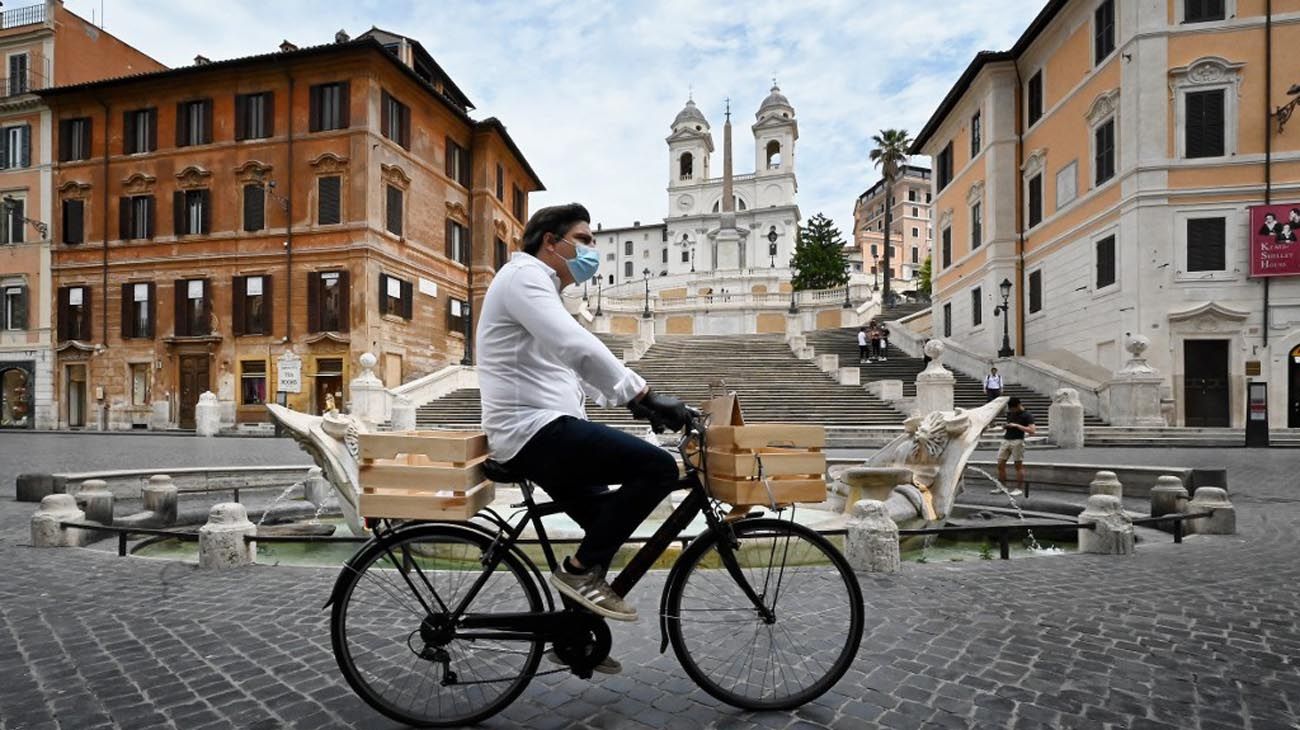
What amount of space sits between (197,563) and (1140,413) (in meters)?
21.2

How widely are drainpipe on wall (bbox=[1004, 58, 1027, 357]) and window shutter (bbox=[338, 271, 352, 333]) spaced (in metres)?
26.9

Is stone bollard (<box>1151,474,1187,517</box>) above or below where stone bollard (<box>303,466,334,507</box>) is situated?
above

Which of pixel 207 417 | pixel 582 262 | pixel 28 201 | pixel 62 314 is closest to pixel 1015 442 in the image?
pixel 582 262

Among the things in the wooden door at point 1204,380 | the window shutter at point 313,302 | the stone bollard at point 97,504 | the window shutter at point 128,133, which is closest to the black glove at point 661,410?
the stone bollard at point 97,504

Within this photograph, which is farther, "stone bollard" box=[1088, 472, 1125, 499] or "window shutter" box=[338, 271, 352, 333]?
"window shutter" box=[338, 271, 352, 333]

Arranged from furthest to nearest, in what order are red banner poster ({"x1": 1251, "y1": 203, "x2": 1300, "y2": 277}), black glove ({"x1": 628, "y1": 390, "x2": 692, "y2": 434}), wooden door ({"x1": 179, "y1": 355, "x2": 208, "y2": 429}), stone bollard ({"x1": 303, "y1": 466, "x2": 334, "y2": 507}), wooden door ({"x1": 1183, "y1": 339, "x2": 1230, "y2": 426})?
wooden door ({"x1": 179, "y1": 355, "x2": 208, "y2": 429}), wooden door ({"x1": 1183, "y1": 339, "x2": 1230, "y2": 426}), red banner poster ({"x1": 1251, "y1": 203, "x2": 1300, "y2": 277}), stone bollard ({"x1": 303, "y1": 466, "x2": 334, "y2": 507}), black glove ({"x1": 628, "y1": 390, "x2": 692, "y2": 434})

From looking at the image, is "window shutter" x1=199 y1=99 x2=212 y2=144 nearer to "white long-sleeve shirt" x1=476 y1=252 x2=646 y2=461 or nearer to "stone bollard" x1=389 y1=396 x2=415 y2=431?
"stone bollard" x1=389 y1=396 x2=415 y2=431

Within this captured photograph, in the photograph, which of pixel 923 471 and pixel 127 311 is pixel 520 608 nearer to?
pixel 923 471

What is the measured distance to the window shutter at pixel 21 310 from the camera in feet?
104

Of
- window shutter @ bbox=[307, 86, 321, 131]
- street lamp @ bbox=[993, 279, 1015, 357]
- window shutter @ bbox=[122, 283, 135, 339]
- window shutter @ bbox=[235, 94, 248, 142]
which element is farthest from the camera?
window shutter @ bbox=[122, 283, 135, 339]

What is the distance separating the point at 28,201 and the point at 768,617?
136 ft

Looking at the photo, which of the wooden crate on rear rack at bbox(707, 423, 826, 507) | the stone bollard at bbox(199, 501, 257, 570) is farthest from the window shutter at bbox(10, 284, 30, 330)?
the wooden crate on rear rack at bbox(707, 423, 826, 507)

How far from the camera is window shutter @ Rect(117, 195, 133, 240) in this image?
1193 inches

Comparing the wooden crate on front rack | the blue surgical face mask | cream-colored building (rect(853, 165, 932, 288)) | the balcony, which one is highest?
cream-colored building (rect(853, 165, 932, 288))
